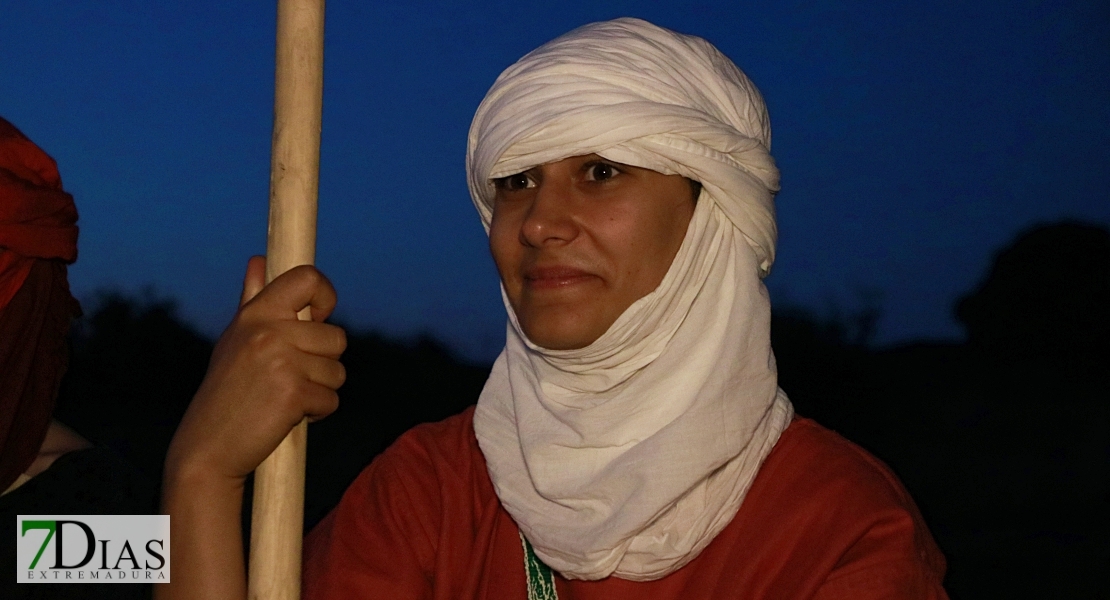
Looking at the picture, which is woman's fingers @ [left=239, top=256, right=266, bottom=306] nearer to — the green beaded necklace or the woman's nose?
the woman's nose

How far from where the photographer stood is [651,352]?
232 centimetres

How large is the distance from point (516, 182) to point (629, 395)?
0.54 meters

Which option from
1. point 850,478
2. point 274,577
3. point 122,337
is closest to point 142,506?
point 274,577

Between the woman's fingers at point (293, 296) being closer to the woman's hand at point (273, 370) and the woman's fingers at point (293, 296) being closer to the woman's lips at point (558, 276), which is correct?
the woman's hand at point (273, 370)

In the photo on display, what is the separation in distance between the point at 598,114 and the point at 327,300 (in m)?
0.77

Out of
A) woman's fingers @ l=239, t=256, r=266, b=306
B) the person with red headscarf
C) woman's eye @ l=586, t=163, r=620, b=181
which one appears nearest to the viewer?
woman's fingers @ l=239, t=256, r=266, b=306

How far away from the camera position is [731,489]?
2.25 meters

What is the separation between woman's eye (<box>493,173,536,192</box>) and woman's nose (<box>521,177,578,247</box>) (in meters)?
0.08

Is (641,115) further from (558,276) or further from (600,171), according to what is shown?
(558,276)

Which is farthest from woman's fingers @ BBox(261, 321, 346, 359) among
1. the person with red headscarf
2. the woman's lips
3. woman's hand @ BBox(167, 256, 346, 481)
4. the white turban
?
the person with red headscarf

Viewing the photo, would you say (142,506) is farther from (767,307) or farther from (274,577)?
(767,307)

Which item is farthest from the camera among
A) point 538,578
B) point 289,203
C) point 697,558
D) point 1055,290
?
point 1055,290

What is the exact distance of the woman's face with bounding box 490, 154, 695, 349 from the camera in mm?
2268

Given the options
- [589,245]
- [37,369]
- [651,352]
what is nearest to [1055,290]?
[651,352]
